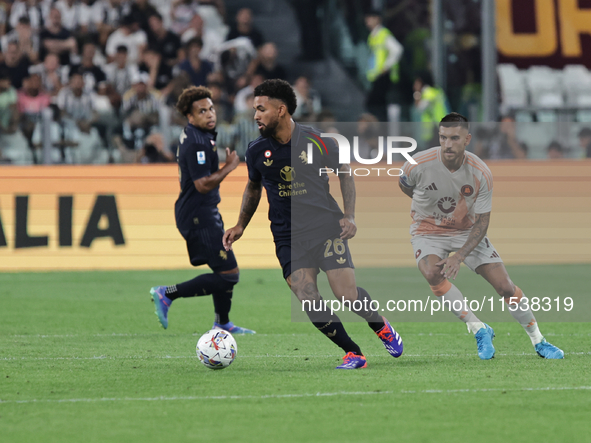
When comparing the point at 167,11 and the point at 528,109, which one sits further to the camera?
the point at 167,11

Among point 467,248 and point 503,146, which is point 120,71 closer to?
point 503,146

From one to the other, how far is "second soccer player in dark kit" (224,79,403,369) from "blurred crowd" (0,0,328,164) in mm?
7505

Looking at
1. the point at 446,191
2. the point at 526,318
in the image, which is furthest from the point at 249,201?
the point at 526,318

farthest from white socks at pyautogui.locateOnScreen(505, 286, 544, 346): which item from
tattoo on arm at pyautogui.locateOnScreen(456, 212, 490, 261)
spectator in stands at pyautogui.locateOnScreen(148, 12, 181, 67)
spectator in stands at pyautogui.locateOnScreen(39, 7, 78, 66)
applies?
spectator in stands at pyautogui.locateOnScreen(39, 7, 78, 66)

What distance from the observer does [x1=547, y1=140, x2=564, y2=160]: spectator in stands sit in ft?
46.1

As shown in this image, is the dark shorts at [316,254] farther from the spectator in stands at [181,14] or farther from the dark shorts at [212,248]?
the spectator in stands at [181,14]

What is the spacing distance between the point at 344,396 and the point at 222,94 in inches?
442

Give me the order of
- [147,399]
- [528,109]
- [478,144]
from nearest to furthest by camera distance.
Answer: [147,399] < [478,144] < [528,109]

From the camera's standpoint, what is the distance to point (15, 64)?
16969mm

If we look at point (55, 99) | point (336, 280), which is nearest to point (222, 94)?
point (55, 99)

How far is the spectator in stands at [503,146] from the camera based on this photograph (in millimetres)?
13953

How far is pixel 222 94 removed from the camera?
16188 mm

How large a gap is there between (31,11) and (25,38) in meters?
0.79

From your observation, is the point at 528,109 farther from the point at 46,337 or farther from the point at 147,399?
the point at 147,399
